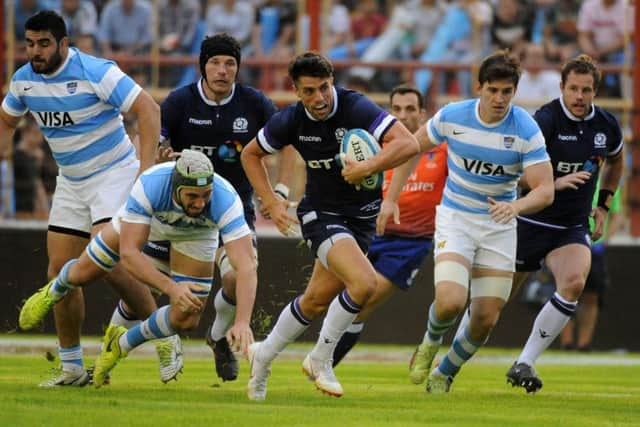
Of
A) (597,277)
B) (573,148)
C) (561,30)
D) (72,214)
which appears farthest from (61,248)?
(561,30)

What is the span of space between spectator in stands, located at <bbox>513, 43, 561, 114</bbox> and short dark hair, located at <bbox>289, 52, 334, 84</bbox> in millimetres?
9805

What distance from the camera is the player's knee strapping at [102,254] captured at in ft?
32.6

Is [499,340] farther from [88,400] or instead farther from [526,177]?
[88,400]

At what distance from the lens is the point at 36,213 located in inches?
695

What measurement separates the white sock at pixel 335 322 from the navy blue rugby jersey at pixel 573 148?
2.11m

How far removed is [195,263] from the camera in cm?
1026

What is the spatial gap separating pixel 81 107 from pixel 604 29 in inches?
434

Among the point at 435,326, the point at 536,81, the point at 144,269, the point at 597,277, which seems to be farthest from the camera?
the point at 536,81

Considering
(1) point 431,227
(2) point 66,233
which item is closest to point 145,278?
(2) point 66,233

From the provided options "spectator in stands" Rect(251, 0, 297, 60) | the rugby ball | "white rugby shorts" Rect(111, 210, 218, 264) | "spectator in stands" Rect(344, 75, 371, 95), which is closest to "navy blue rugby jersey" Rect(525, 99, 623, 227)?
the rugby ball

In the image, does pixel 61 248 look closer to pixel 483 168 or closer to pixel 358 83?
pixel 483 168

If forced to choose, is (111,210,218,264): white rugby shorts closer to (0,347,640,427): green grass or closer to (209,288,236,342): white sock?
(0,347,640,427): green grass

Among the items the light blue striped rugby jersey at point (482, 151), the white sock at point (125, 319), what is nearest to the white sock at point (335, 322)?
the light blue striped rugby jersey at point (482, 151)

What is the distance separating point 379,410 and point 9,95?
11.8ft
